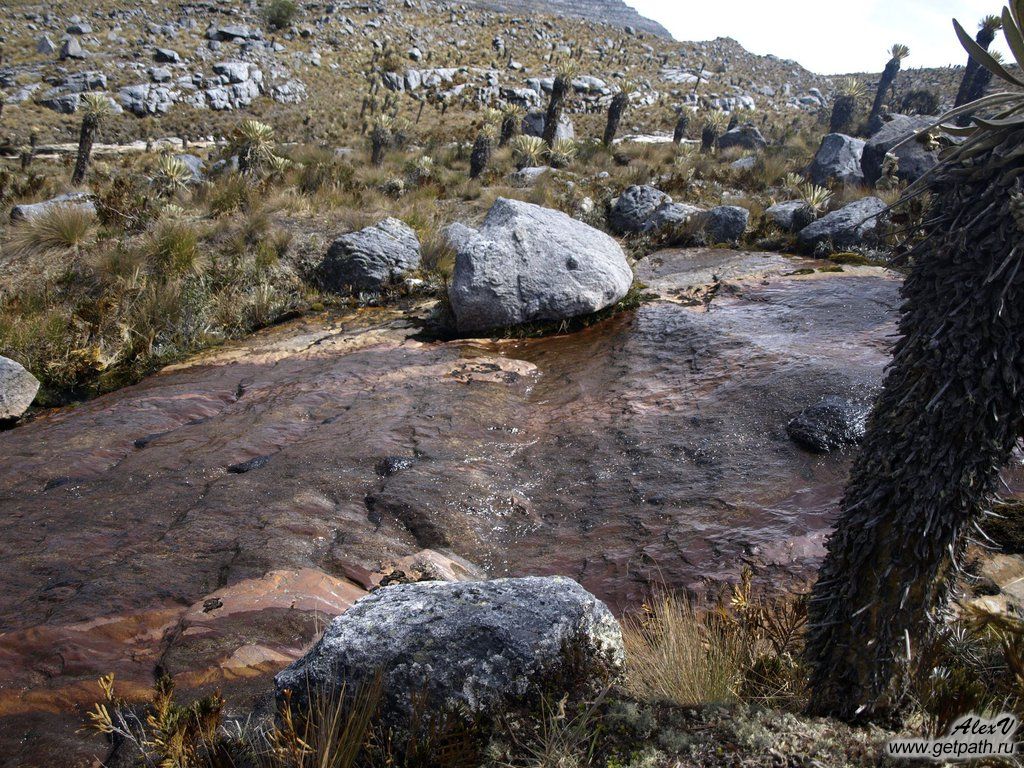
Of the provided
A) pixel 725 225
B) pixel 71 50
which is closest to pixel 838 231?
pixel 725 225

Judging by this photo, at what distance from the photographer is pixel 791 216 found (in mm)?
12047

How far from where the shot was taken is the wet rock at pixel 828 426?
5004 mm

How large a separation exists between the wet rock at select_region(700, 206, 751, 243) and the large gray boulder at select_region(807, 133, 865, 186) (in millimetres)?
7462

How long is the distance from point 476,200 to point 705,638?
12520 millimetres

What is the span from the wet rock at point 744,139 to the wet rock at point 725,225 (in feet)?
53.4

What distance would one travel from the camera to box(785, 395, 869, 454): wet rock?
5004 millimetres

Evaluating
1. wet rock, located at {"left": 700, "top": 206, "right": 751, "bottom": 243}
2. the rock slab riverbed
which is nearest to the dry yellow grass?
the rock slab riverbed

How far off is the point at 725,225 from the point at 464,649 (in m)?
10.5

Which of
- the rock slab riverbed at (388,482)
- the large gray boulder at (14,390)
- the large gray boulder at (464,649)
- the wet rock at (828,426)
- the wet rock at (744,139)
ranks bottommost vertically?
the large gray boulder at (14,390)

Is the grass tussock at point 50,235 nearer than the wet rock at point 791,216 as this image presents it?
Yes

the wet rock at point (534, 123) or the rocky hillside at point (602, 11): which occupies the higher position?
A: the rocky hillside at point (602, 11)

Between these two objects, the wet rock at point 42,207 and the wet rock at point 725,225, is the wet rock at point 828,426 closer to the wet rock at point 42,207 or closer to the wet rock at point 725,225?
the wet rock at point 725,225

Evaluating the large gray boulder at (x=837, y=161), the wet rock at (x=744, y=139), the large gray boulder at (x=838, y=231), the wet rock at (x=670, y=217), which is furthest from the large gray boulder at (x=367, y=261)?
the wet rock at (x=744, y=139)

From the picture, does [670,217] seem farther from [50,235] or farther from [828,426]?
[50,235]
